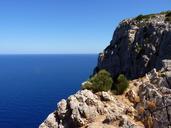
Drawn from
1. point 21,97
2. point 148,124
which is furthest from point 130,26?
point 21,97

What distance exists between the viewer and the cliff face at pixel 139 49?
224 ft

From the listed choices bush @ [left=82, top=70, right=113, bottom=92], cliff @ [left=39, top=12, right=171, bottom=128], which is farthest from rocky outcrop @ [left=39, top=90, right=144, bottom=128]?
bush @ [left=82, top=70, right=113, bottom=92]

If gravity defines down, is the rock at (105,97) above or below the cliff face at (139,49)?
below

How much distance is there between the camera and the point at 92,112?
124ft

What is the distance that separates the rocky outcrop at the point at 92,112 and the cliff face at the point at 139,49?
25.6 meters

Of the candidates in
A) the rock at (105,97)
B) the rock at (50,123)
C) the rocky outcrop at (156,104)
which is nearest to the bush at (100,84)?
the rock at (105,97)

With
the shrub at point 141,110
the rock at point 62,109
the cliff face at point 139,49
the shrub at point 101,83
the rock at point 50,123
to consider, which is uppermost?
the cliff face at point 139,49

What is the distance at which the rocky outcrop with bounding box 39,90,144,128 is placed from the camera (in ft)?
116

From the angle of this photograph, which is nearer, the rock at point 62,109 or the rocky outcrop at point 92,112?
the rocky outcrop at point 92,112

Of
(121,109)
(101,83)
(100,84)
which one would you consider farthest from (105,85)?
(121,109)

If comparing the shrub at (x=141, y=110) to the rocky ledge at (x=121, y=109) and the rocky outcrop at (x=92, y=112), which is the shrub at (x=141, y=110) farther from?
the rocky outcrop at (x=92, y=112)

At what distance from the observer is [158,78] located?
A: 39.8m

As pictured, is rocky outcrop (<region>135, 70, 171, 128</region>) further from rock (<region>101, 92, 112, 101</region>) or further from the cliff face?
the cliff face

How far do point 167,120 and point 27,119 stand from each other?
4074 inches
